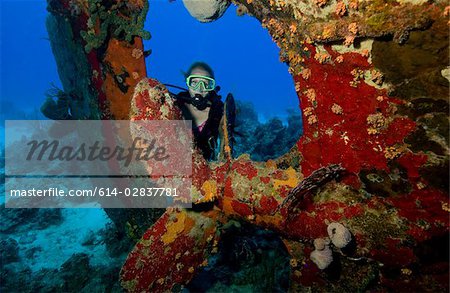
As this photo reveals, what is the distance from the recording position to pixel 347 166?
7.84 ft

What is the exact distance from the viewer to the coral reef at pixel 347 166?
6.12ft

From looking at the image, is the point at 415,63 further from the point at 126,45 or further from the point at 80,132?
the point at 80,132

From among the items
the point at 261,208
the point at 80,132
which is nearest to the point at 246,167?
the point at 261,208

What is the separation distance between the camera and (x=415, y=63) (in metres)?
1.82

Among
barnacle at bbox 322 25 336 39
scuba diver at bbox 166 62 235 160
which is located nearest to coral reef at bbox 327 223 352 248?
barnacle at bbox 322 25 336 39

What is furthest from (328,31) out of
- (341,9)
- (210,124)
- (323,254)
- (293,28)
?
(210,124)

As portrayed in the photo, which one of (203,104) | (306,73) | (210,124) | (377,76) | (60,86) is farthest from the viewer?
(60,86)

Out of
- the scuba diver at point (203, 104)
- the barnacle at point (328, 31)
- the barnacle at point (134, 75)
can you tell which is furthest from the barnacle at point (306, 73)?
the barnacle at point (134, 75)

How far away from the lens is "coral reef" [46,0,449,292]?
73.4 inches

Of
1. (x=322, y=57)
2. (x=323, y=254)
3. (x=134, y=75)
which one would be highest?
(x=134, y=75)

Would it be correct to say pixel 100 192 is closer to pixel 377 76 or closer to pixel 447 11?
pixel 377 76

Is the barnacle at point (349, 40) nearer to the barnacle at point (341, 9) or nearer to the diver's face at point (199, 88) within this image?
the barnacle at point (341, 9)

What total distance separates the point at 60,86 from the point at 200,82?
53.3m

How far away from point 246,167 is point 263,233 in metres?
3.74
